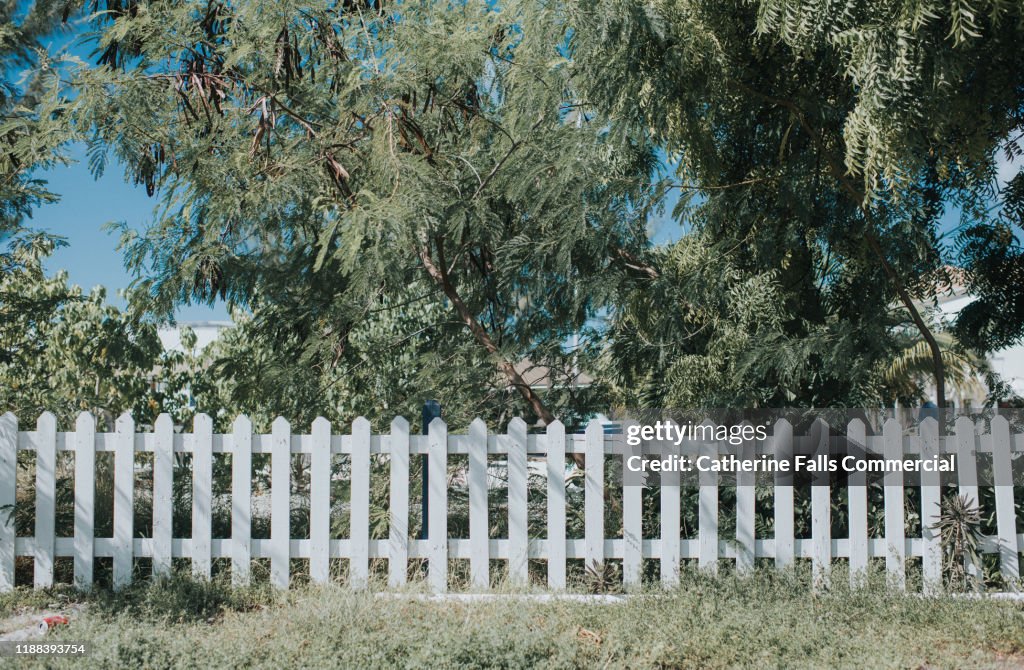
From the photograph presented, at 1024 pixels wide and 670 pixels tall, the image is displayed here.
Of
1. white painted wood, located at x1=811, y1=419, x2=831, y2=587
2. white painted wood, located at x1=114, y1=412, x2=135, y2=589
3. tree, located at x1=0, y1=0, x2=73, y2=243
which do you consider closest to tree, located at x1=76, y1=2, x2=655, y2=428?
tree, located at x1=0, y1=0, x2=73, y2=243

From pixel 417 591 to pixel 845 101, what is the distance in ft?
12.3

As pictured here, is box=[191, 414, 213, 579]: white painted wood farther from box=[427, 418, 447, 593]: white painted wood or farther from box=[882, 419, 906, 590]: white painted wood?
box=[882, 419, 906, 590]: white painted wood

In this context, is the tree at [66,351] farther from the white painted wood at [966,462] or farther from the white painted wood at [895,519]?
the white painted wood at [966,462]

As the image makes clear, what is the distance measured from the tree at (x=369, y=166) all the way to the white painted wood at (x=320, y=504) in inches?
Result: 35.9

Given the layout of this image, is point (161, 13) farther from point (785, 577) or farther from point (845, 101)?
point (785, 577)

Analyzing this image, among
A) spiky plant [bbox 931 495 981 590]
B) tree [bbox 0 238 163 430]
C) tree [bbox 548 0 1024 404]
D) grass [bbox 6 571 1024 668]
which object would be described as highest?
tree [bbox 548 0 1024 404]

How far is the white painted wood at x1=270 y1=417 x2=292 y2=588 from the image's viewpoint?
15.8ft

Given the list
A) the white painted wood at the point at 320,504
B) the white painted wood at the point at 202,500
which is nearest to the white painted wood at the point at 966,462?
the white painted wood at the point at 320,504

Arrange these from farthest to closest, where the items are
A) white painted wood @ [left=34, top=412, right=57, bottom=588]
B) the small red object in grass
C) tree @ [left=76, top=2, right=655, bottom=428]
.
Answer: tree @ [left=76, top=2, right=655, bottom=428] < white painted wood @ [left=34, top=412, right=57, bottom=588] < the small red object in grass

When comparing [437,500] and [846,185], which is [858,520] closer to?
[846,185]

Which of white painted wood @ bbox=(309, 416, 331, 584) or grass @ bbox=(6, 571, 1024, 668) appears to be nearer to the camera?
grass @ bbox=(6, 571, 1024, 668)

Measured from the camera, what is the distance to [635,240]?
18.2 ft

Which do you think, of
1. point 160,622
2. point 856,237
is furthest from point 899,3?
point 160,622

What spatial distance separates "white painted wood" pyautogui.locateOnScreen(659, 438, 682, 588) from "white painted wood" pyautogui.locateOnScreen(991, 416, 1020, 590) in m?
1.88
